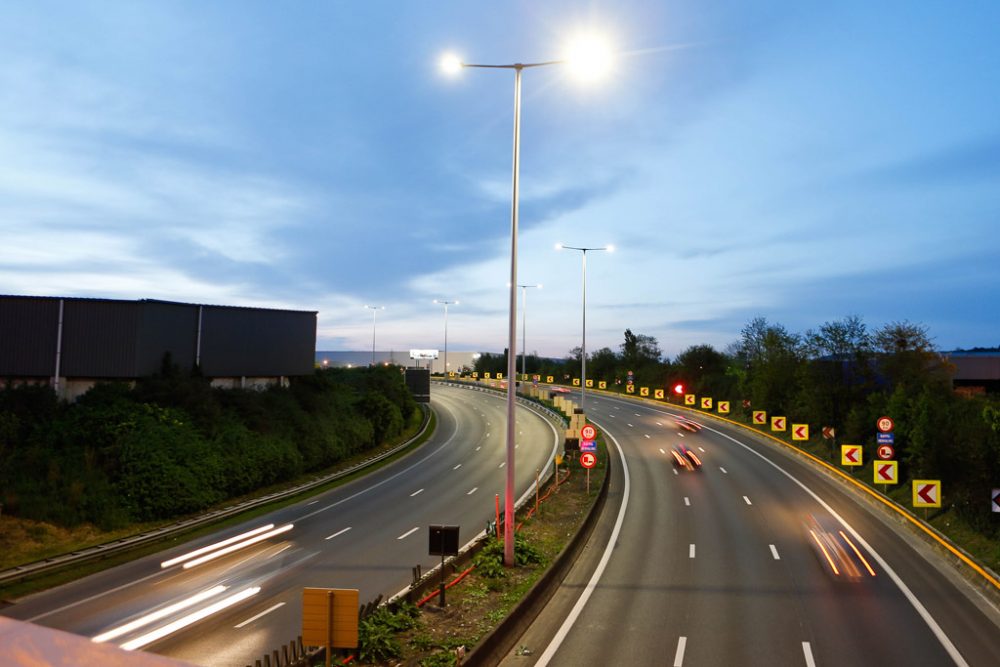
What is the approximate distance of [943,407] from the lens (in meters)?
35.0

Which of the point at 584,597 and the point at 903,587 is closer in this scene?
the point at 584,597

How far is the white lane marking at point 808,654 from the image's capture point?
13.4 metres

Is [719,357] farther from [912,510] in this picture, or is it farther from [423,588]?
[423,588]

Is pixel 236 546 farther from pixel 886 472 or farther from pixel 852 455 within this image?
pixel 852 455

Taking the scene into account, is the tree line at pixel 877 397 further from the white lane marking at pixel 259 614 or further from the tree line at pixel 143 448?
the tree line at pixel 143 448

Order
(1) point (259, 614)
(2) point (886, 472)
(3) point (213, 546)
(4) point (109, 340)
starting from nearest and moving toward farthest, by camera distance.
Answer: (1) point (259, 614), (3) point (213, 546), (2) point (886, 472), (4) point (109, 340)

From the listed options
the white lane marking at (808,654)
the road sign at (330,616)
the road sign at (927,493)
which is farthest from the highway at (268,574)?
the road sign at (927,493)

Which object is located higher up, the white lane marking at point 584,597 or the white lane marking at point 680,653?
the white lane marking at point 680,653

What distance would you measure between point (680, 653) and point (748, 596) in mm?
5257

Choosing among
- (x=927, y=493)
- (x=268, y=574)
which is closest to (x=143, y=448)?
(x=268, y=574)

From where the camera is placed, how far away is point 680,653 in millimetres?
13781

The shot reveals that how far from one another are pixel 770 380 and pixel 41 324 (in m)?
60.2

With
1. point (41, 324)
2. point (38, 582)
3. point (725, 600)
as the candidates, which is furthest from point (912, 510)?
point (41, 324)

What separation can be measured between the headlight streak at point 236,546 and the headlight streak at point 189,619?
4460 mm
